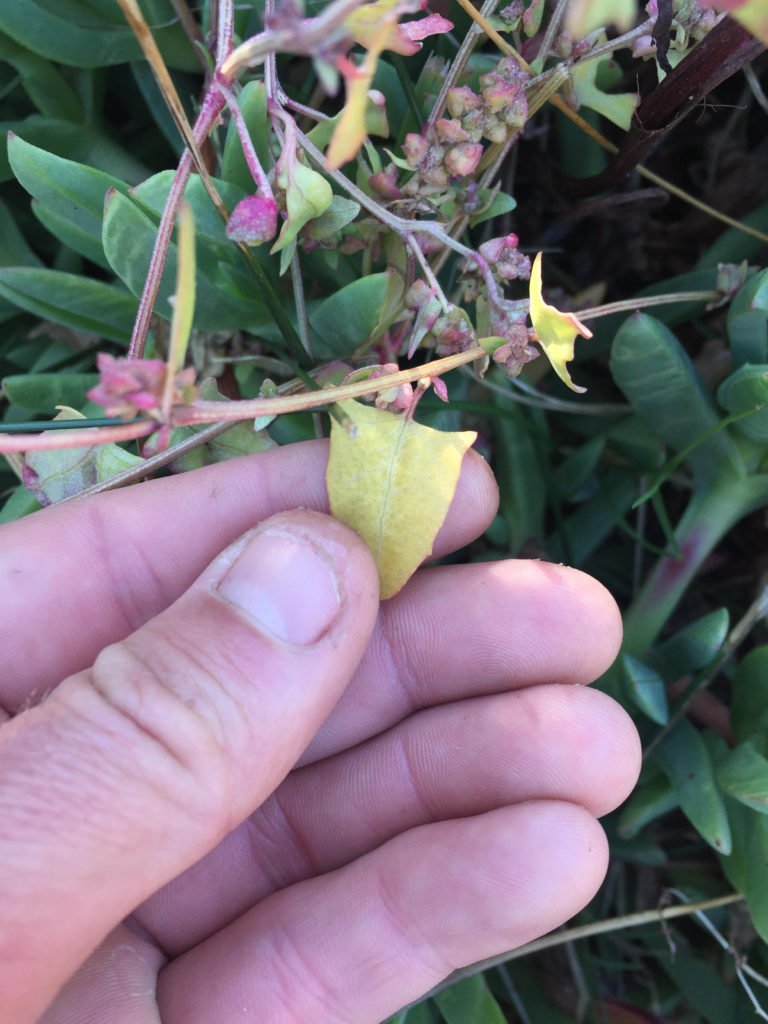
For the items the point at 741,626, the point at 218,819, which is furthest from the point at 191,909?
the point at 741,626

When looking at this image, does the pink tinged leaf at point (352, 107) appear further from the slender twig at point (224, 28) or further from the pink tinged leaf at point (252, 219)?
the slender twig at point (224, 28)

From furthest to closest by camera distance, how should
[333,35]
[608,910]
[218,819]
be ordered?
[608,910] → [218,819] → [333,35]

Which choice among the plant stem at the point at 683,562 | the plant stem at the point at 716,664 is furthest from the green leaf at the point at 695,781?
the plant stem at the point at 683,562

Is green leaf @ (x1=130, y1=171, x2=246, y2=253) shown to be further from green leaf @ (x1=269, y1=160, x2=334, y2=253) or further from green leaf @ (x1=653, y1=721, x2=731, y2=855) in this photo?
green leaf @ (x1=653, y1=721, x2=731, y2=855)

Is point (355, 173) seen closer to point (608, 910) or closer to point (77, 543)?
point (77, 543)

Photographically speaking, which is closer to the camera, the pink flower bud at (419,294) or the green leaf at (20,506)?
the pink flower bud at (419,294)

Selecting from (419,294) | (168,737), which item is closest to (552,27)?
(419,294)
